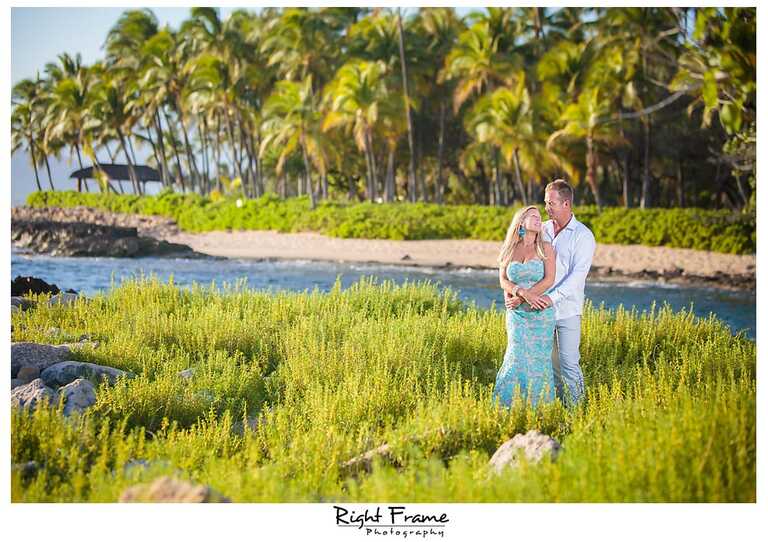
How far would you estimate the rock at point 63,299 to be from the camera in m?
7.29

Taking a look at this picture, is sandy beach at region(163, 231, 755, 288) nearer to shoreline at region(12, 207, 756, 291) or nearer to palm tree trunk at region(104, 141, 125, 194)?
shoreline at region(12, 207, 756, 291)

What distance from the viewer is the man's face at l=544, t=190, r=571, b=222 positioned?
4.65 meters

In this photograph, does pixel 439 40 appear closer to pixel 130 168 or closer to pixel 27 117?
pixel 130 168

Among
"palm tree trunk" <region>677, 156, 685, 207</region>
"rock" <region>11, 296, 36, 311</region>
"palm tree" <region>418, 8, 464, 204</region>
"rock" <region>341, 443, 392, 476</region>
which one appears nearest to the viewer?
"rock" <region>341, 443, 392, 476</region>

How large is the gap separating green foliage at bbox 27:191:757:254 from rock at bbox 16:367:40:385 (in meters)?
3.73

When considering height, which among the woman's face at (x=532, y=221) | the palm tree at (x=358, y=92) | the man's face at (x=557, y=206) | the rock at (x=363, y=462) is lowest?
the rock at (x=363, y=462)

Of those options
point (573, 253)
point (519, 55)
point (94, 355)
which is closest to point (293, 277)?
point (94, 355)

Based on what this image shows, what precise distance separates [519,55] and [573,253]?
1885 centimetres

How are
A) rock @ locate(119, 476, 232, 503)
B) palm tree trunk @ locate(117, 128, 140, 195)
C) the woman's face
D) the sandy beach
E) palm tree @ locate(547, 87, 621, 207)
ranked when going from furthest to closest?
palm tree @ locate(547, 87, 621, 207) < the sandy beach < palm tree trunk @ locate(117, 128, 140, 195) < the woman's face < rock @ locate(119, 476, 232, 503)

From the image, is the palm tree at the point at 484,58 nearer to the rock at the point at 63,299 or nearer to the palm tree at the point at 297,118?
the palm tree at the point at 297,118

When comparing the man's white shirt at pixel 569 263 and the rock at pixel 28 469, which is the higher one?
the man's white shirt at pixel 569 263

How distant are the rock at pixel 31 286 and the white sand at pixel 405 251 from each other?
9.73 feet

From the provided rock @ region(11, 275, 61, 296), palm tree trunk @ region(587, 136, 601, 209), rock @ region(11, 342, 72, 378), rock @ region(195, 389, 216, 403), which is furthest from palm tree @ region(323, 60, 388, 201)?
rock @ region(195, 389, 216, 403)

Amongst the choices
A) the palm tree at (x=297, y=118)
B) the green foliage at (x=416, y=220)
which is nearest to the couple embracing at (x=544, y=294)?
the green foliage at (x=416, y=220)
